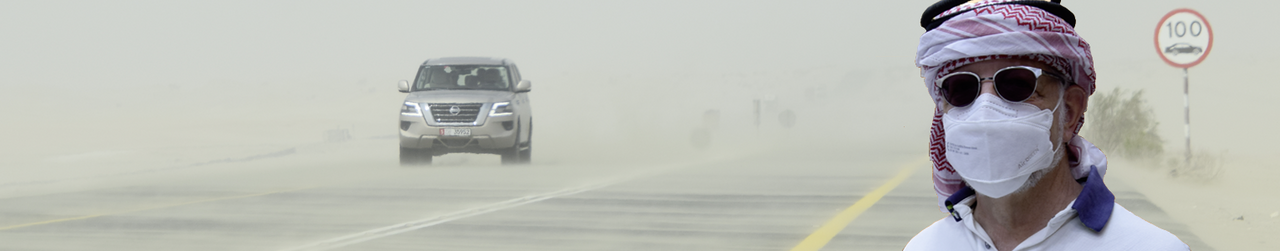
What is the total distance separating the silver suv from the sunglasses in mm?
17468

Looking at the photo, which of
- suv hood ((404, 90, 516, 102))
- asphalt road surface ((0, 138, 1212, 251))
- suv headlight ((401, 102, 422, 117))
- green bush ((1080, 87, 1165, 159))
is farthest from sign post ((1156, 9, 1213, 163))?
suv headlight ((401, 102, 422, 117))

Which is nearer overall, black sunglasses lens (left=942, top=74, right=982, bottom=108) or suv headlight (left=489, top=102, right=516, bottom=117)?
black sunglasses lens (left=942, top=74, right=982, bottom=108)

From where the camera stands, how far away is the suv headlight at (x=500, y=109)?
19.6 meters

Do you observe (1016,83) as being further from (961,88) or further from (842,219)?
(842,219)

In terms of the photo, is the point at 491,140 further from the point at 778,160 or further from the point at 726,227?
the point at 726,227

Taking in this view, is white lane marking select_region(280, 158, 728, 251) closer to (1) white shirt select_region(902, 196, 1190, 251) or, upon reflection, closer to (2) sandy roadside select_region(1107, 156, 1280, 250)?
(2) sandy roadside select_region(1107, 156, 1280, 250)

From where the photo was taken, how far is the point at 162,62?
392ft

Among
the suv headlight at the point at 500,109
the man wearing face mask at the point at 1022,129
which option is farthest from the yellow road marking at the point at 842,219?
the man wearing face mask at the point at 1022,129

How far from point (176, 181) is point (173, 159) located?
8993 mm

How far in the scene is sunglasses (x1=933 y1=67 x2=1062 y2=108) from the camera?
7.33ft

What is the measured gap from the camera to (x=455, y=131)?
19.6 meters

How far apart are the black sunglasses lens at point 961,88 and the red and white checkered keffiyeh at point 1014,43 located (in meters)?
0.03

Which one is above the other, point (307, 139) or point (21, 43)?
point (21, 43)

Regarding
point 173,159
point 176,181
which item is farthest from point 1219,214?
point 173,159
